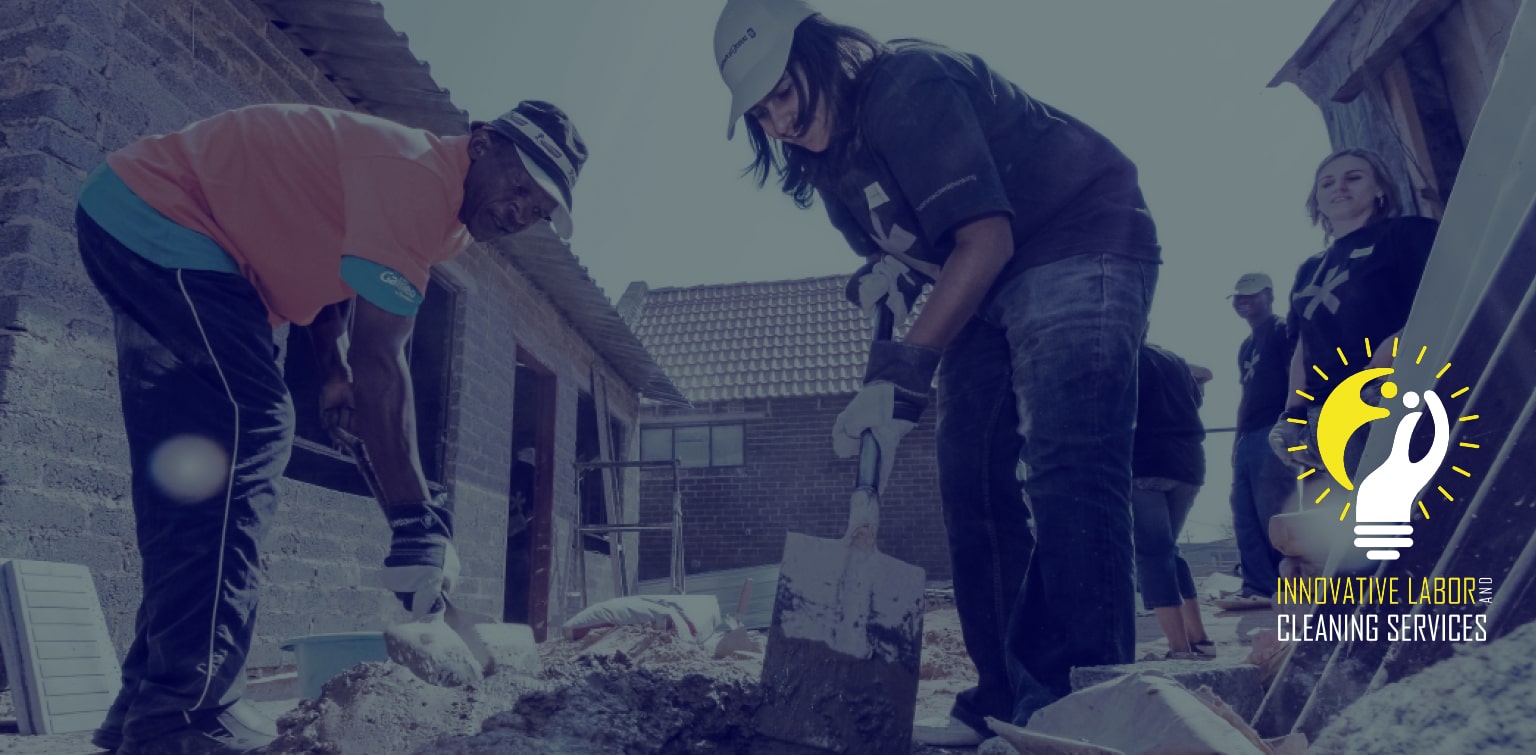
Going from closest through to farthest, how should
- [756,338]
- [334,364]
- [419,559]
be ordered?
[419,559]
[334,364]
[756,338]

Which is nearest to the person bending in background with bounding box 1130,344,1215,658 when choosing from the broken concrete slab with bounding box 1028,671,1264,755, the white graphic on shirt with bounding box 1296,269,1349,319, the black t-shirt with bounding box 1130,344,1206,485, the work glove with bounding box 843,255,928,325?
the black t-shirt with bounding box 1130,344,1206,485

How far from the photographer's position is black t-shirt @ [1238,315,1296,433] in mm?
4375

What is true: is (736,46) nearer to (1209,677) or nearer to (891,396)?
(891,396)

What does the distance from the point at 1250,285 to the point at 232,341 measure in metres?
4.71

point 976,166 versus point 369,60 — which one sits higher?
point 369,60

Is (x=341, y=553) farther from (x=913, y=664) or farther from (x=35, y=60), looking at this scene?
(x=913, y=664)

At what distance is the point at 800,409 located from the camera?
45.7ft

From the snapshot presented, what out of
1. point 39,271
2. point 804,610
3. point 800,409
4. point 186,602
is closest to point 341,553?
point 39,271

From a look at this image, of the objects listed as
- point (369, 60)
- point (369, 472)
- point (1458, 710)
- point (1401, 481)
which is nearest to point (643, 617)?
point (369, 60)

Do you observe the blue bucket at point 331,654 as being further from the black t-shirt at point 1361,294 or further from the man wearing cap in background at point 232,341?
the black t-shirt at point 1361,294

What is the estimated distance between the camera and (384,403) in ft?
6.68

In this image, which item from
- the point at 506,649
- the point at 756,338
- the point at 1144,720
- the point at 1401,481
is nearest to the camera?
the point at 1144,720

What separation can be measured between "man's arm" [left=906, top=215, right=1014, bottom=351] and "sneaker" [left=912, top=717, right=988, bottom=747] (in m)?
0.86

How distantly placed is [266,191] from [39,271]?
1357 millimetres
